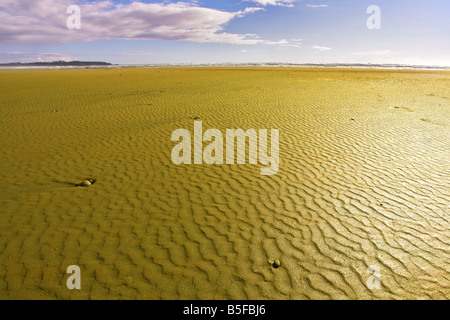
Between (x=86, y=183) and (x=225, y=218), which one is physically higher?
(x=86, y=183)

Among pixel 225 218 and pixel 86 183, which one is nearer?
pixel 225 218

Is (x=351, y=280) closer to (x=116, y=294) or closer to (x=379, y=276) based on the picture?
(x=379, y=276)

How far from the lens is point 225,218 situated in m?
4.99

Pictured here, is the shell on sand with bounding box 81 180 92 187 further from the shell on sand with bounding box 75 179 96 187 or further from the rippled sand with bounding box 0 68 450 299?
the rippled sand with bounding box 0 68 450 299

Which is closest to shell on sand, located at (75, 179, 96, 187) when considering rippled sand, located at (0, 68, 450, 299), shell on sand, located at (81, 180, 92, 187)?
shell on sand, located at (81, 180, 92, 187)

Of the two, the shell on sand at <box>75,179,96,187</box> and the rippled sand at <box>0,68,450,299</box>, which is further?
the shell on sand at <box>75,179,96,187</box>

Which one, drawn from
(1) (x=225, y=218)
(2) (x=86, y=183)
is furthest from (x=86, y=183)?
(1) (x=225, y=218)

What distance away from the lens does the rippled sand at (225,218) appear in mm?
3572

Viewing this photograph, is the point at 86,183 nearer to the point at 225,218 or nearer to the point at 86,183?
the point at 86,183

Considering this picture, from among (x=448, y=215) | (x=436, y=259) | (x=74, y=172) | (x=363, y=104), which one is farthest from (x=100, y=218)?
(x=363, y=104)

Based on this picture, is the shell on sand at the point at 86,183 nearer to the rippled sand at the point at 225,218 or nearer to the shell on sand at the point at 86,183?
the shell on sand at the point at 86,183

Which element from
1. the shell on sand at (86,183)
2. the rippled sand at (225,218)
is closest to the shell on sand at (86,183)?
the shell on sand at (86,183)

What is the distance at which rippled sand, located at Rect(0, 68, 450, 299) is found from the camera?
3.57m

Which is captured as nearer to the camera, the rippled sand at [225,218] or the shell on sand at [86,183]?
the rippled sand at [225,218]
